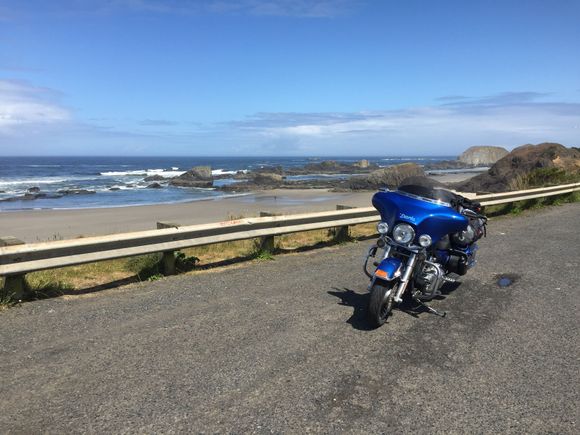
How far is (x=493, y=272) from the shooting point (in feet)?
23.8

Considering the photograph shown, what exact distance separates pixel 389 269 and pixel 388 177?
35316mm

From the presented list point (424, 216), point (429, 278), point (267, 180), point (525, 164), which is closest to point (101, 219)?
point (429, 278)

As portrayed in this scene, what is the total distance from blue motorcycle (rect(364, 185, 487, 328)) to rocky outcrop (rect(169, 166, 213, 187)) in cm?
4327

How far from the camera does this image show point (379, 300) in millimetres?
4867

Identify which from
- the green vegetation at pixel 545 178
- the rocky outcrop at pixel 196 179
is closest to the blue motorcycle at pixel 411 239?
the green vegetation at pixel 545 178

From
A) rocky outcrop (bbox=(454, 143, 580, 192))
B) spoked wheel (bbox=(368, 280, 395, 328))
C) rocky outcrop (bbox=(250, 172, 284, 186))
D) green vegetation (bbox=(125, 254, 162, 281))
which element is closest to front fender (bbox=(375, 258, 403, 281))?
spoked wheel (bbox=(368, 280, 395, 328))

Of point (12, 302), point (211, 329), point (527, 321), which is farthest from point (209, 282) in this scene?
point (527, 321)

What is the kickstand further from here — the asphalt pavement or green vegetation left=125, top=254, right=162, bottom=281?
green vegetation left=125, top=254, right=162, bottom=281

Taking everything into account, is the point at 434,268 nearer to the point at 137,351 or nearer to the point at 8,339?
the point at 137,351

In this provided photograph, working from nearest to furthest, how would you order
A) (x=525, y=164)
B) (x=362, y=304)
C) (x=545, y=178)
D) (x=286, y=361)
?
(x=286, y=361)
(x=362, y=304)
(x=545, y=178)
(x=525, y=164)

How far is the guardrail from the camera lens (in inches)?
219

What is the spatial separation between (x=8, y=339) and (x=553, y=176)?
2044 cm

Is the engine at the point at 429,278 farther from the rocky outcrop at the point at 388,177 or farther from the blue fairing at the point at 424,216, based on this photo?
the rocky outcrop at the point at 388,177

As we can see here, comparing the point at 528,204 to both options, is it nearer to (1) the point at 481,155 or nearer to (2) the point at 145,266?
(2) the point at 145,266
